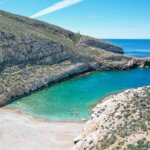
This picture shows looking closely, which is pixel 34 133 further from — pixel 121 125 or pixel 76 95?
pixel 76 95

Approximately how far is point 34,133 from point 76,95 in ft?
83.2

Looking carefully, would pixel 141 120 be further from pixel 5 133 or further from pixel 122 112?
pixel 5 133

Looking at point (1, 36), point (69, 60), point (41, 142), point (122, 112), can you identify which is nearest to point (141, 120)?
point (122, 112)

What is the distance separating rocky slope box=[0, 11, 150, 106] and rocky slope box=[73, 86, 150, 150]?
→ 29791 mm

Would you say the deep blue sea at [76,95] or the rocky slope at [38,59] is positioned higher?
the rocky slope at [38,59]

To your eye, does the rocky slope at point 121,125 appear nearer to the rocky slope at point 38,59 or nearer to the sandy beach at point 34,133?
the sandy beach at point 34,133

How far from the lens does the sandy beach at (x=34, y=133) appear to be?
48859mm

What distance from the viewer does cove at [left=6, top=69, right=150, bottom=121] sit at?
6414 cm

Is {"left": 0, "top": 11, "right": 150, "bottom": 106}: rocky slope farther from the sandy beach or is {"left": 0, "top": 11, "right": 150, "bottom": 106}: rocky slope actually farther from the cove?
the sandy beach

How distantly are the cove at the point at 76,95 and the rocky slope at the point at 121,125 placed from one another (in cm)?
1488

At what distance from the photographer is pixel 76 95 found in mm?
77500

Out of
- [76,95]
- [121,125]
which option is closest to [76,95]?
[76,95]

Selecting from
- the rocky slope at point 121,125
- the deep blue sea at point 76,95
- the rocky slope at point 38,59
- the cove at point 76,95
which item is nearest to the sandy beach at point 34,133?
the cove at point 76,95

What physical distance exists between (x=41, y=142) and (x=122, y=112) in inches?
528
